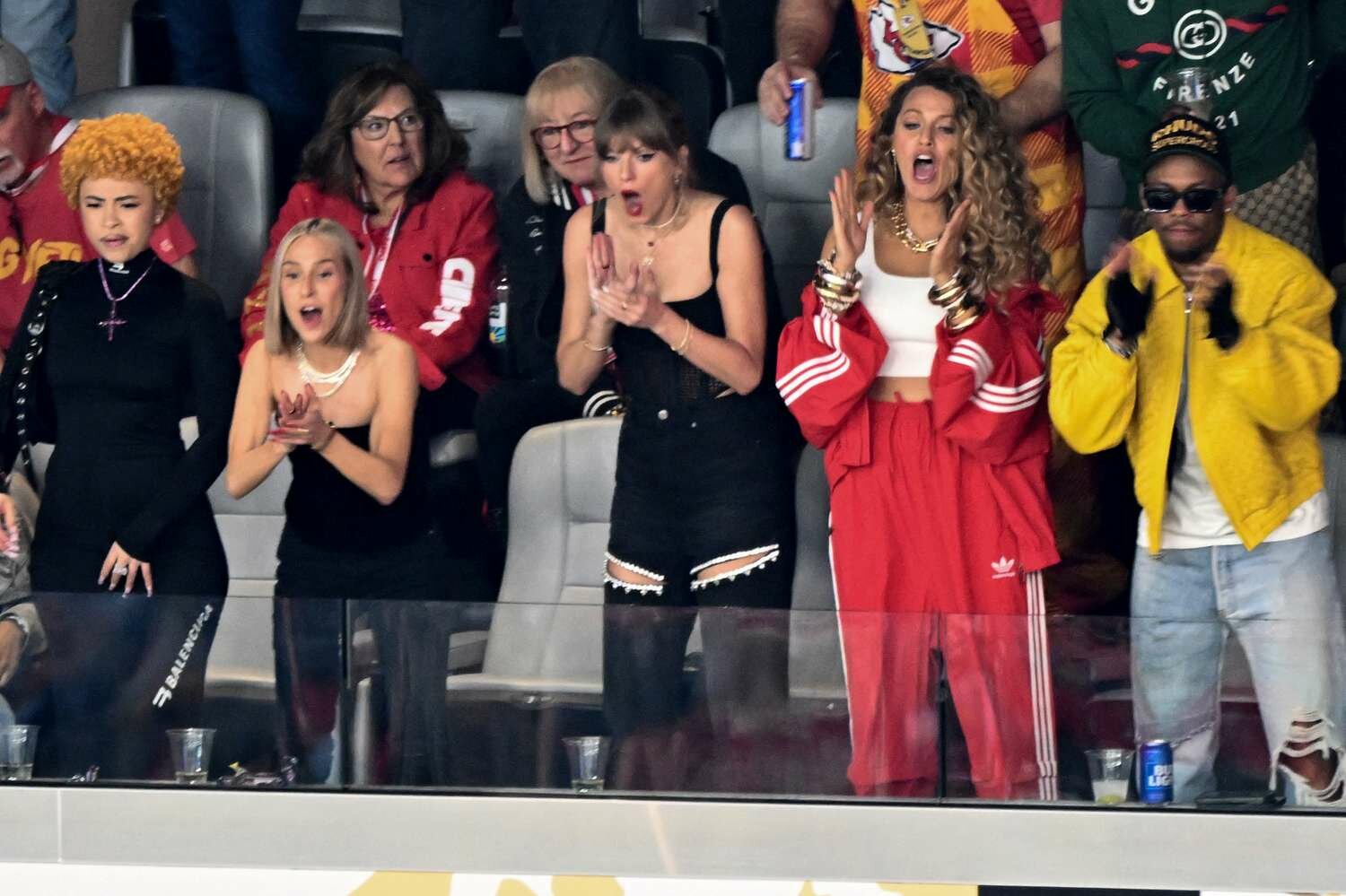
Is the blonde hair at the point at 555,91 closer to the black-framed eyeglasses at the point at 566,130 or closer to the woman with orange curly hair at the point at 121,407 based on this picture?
the black-framed eyeglasses at the point at 566,130

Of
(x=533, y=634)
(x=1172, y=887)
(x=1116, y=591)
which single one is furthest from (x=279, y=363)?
(x=1172, y=887)

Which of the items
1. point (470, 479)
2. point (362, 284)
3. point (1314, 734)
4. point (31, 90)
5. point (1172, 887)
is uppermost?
point (31, 90)

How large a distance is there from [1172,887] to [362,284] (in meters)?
1.92

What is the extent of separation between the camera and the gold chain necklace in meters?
4.01

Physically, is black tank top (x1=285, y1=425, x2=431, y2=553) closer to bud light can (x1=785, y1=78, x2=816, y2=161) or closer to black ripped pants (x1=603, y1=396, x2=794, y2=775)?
black ripped pants (x1=603, y1=396, x2=794, y2=775)

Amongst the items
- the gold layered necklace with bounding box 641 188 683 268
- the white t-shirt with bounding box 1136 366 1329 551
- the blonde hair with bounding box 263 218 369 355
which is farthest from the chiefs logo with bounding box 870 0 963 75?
the blonde hair with bounding box 263 218 369 355

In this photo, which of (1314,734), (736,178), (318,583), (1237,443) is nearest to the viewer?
(1314,734)

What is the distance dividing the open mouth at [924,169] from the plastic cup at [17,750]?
180 cm

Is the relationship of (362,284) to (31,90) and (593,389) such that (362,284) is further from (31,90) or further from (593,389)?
(31,90)

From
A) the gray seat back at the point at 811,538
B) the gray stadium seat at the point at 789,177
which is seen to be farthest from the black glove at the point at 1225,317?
the gray stadium seat at the point at 789,177

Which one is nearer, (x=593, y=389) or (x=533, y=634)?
(x=533, y=634)

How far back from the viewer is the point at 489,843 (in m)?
3.51

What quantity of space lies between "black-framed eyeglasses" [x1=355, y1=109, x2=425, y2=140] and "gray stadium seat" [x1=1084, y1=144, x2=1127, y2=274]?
62.1 inches

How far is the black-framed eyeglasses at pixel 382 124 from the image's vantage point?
4953 mm
